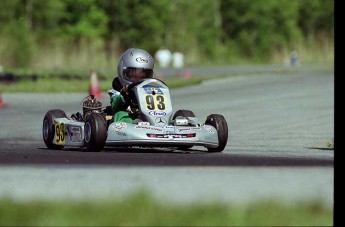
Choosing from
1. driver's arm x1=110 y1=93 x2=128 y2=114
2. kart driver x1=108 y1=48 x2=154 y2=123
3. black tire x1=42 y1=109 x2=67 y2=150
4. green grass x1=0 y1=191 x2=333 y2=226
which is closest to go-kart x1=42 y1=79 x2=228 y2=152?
black tire x1=42 y1=109 x2=67 y2=150

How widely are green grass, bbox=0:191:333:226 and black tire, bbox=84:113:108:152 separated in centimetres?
470

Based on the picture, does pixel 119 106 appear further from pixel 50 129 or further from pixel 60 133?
pixel 50 129

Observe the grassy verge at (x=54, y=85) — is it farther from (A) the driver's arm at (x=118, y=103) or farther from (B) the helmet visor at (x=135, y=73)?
(A) the driver's arm at (x=118, y=103)

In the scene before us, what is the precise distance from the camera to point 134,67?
16.0 meters

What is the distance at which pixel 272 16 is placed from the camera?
295ft

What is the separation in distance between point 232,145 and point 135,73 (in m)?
2.04

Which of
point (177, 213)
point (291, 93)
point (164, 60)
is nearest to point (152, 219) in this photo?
point (177, 213)

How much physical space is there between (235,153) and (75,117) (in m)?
2.53

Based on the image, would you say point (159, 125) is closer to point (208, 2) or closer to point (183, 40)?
point (183, 40)

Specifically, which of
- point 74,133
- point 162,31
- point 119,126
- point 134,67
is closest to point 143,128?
point 119,126

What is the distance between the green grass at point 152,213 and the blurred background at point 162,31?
41409mm

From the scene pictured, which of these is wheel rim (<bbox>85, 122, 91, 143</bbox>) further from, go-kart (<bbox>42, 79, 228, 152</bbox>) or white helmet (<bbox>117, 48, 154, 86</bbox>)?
white helmet (<bbox>117, 48, 154, 86</bbox>)

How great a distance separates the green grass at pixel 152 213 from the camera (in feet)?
28.9

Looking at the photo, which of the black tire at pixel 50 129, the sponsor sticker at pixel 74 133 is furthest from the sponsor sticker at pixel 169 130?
the black tire at pixel 50 129
